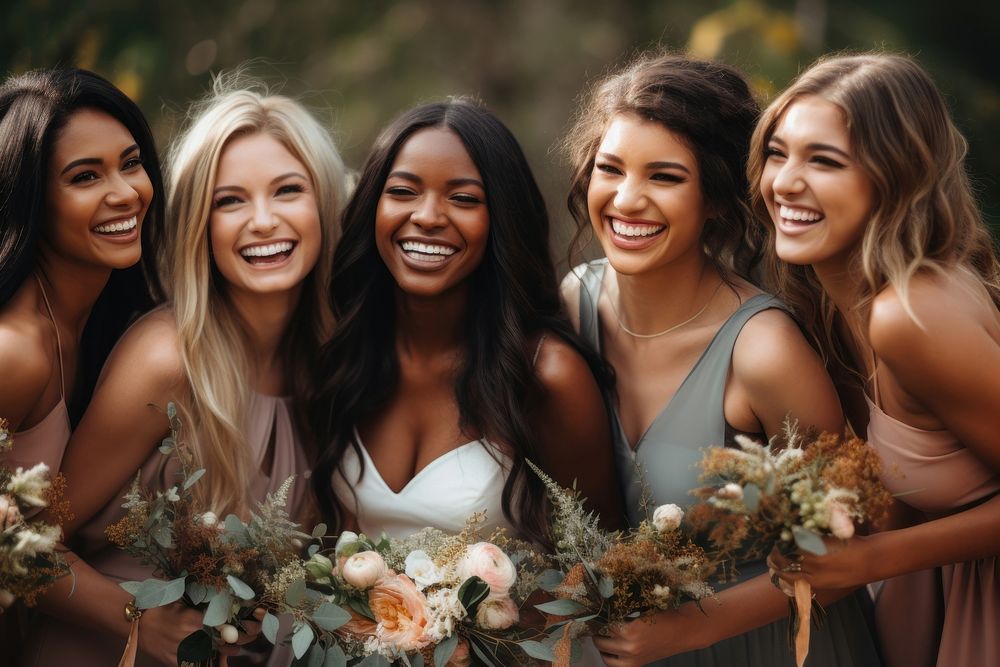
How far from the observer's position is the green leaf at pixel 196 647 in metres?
3.31

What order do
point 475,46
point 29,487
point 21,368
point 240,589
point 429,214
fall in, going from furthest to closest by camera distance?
point 475,46 < point 429,214 < point 21,368 < point 240,589 < point 29,487

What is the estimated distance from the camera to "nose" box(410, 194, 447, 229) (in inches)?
157

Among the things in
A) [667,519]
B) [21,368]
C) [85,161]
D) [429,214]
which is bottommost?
[667,519]

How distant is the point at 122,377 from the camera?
3885 mm

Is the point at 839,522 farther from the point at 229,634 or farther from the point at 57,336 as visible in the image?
the point at 57,336

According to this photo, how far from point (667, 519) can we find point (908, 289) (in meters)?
1.05

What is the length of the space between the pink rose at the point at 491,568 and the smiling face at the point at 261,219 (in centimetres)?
143

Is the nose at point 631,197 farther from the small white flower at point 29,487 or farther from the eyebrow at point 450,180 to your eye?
the small white flower at point 29,487

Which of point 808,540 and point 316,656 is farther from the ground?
point 808,540

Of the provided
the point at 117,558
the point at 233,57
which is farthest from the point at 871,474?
the point at 233,57

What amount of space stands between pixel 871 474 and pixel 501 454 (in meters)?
1.46

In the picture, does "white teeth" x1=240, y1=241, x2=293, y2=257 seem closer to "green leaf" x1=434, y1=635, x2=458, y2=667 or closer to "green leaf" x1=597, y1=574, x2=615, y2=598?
"green leaf" x1=434, y1=635, x2=458, y2=667

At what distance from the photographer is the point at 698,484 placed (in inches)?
151

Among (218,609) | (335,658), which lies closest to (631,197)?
(335,658)
